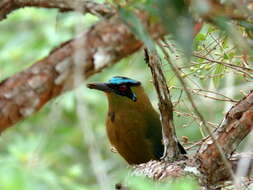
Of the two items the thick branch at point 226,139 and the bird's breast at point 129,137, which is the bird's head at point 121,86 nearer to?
the bird's breast at point 129,137

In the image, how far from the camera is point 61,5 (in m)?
2.45

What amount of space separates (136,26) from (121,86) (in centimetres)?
299

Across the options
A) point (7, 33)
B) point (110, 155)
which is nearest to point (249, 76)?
point (110, 155)

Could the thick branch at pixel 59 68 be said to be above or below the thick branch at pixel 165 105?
above

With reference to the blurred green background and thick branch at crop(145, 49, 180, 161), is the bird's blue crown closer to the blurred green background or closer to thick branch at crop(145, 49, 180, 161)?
the blurred green background

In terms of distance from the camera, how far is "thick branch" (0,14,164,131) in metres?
2.00

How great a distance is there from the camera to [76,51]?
202cm

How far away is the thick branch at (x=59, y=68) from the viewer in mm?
1996

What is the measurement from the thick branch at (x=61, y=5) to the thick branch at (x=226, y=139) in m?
1.05

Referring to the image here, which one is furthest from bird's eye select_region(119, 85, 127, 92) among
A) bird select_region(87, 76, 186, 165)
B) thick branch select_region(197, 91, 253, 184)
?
thick branch select_region(197, 91, 253, 184)

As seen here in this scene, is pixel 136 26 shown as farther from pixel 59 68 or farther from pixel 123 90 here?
pixel 123 90

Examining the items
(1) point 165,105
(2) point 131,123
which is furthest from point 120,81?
(1) point 165,105

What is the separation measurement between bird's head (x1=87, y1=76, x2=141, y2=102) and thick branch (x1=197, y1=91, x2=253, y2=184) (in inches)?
68.5

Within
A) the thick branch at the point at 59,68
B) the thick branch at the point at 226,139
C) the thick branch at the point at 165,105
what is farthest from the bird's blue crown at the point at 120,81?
the thick branch at the point at 59,68
